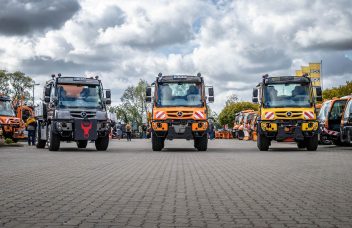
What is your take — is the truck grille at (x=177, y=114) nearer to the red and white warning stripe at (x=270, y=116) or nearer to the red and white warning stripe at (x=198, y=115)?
the red and white warning stripe at (x=198, y=115)

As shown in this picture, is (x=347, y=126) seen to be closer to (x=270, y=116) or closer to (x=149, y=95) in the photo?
(x=270, y=116)

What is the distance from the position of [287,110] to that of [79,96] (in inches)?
327

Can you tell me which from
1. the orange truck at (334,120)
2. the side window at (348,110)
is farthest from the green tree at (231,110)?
the side window at (348,110)

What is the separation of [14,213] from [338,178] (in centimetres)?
642

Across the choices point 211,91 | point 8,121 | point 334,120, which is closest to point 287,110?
point 211,91

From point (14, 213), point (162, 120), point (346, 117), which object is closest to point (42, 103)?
point (162, 120)

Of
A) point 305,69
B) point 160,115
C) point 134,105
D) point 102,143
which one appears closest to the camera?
point 160,115

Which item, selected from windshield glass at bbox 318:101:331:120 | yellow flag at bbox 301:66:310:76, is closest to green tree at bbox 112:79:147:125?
yellow flag at bbox 301:66:310:76

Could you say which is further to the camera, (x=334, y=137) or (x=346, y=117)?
(x=334, y=137)

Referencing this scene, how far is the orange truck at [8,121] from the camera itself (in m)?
32.9

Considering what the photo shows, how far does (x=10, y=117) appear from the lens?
109ft

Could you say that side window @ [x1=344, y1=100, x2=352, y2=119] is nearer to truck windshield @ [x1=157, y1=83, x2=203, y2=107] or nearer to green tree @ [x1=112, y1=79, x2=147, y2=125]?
truck windshield @ [x1=157, y1=83, x2=203, y2=107]

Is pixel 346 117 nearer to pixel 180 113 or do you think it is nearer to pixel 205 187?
pixel 180 113

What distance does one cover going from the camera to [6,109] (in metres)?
33.4
